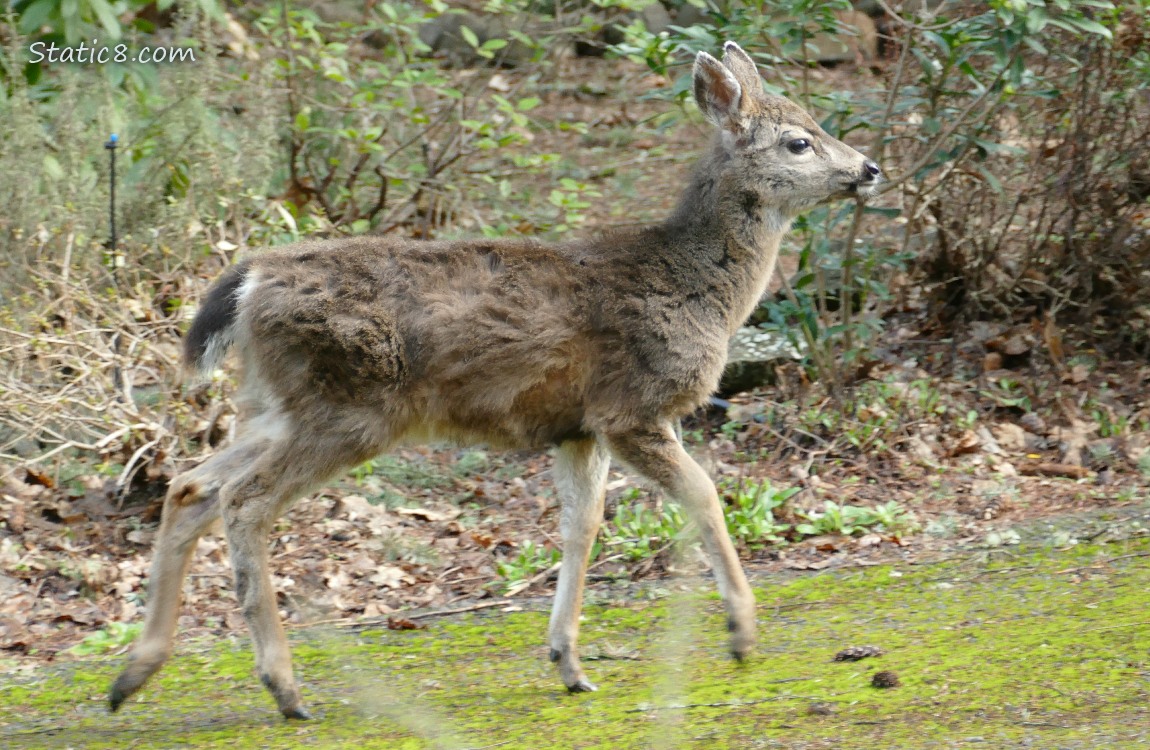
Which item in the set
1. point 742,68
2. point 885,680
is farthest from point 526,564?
point 742,68

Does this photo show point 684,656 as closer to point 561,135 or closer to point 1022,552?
point 1022,552

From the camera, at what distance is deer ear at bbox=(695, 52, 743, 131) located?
5852mm

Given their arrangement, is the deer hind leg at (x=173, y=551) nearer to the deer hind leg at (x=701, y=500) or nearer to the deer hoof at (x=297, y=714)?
the deer hoof at (x=297, y=714)

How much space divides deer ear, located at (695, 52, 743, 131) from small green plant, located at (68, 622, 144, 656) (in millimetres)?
3286

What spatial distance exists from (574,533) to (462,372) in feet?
A: 2.67

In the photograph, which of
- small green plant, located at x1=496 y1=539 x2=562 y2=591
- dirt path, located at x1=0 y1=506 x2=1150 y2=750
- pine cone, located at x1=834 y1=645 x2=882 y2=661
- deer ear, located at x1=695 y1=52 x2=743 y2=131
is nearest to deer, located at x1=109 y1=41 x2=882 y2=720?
dirt path, located at x1=0 y1=506 x2=1150 y2=750

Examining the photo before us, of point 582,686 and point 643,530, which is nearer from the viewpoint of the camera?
point 582,686

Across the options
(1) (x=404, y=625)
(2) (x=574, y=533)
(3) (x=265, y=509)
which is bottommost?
(1) (x=404, y=625)

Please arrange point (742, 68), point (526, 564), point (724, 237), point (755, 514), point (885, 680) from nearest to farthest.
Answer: point (885, 680), point (724, 237), point (742, 68), point (526, 564), point (755, 514)

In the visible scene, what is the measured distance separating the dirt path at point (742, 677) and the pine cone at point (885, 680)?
1.1 inches

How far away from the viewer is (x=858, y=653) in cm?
490

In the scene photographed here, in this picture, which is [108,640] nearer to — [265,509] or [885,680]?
[265,509]

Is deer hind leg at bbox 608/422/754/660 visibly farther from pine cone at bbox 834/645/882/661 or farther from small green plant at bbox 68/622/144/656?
small green plant at bbox 68/622/144/656

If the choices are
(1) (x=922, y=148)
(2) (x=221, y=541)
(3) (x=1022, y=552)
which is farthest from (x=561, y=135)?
(3) (x=1022, y=552)
